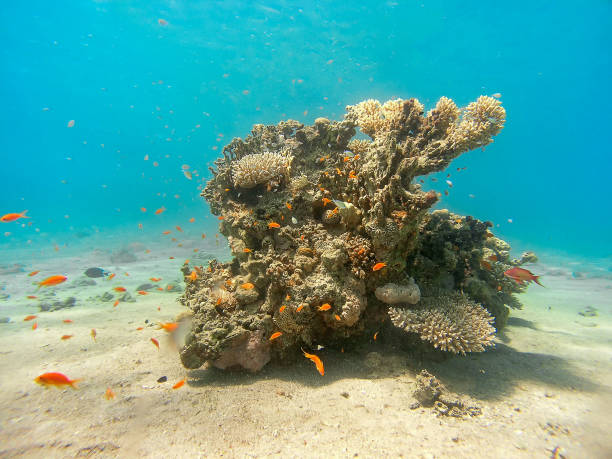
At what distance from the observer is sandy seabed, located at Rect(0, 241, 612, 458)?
280cm

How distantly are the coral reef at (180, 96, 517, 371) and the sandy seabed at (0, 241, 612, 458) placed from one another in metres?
0.59

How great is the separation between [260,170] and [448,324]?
4533 mm

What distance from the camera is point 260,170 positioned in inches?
215

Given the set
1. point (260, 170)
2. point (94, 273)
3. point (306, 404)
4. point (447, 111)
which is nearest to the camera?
point (306, 404)

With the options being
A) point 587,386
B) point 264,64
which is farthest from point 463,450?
point 264,64

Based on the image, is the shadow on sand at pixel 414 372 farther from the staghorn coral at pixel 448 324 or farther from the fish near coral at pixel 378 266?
the fish near coral at pixel 378 266

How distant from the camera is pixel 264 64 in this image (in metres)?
55.5

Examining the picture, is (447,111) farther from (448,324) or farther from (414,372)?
(414,372)

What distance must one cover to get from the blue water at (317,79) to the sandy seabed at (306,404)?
11.5 m

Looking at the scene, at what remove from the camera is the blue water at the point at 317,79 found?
1677 inches

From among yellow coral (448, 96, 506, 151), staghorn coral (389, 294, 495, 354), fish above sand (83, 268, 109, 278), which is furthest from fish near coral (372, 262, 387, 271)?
fish above sand (83, 268, 109, 278)

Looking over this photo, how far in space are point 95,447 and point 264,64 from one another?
65.7 m

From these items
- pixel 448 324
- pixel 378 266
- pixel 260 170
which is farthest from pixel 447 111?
pixel 448 324

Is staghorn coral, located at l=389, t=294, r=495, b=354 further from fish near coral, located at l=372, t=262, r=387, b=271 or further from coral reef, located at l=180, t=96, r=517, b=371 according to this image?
fish near coral, located at l=372, t=262, r=387, b=271
